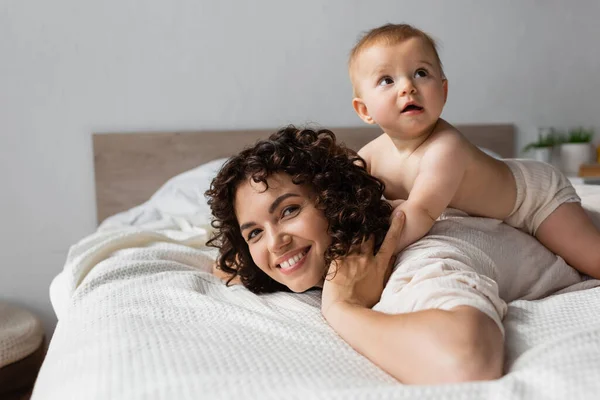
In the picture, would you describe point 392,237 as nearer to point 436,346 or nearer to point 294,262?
point 294,262

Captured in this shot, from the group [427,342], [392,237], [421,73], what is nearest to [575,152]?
[421,73]


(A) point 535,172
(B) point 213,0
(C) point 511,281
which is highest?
(B) point 213,0

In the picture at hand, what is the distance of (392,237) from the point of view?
129 cm

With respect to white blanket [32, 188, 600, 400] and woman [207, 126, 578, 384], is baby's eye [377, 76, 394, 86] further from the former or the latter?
white blanket [32, 188, 600, 400]

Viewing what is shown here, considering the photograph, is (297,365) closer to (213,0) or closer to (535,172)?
(535,172)

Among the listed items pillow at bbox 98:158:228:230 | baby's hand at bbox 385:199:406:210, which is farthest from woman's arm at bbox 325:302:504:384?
pillow at bbox 98:158:228:230

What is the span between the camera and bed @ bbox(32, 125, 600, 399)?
2.68ft

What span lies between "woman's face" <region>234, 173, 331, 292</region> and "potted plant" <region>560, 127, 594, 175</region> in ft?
7.82

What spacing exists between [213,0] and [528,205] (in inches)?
81.1

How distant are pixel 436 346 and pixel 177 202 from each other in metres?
1.86

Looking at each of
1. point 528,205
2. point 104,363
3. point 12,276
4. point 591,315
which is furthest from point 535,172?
point 12,276

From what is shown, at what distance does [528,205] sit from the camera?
151cm

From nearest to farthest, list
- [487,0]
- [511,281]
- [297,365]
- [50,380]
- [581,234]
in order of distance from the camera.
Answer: [297,365] → [50,380] → [511,281] → [581,234] → [487,0]

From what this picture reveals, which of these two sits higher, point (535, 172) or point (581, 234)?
point (535, 172)
